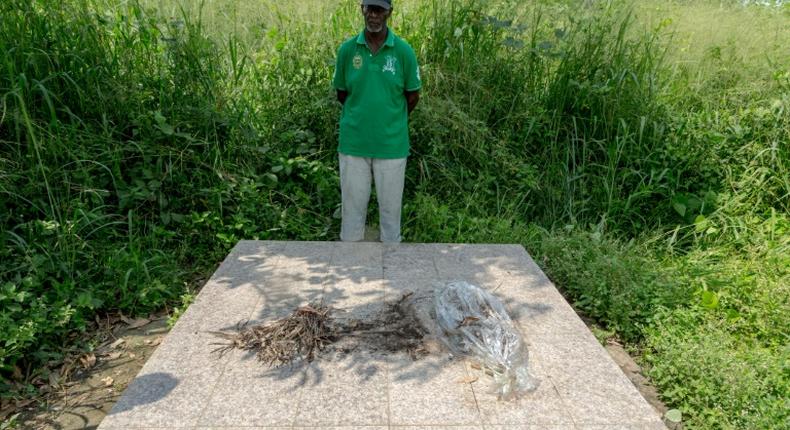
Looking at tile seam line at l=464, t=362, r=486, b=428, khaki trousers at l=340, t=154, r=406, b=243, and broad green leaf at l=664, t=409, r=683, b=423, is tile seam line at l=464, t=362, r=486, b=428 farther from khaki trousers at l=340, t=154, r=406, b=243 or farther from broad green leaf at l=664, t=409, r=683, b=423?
khaki trousers at l=340, t=154, r=406, b=243

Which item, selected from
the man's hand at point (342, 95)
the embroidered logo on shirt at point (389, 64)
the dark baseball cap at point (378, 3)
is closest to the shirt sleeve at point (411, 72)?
the embroidered logo on shirt at point (389, 64)

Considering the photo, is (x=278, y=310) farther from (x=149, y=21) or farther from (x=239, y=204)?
(x=149, y=21)

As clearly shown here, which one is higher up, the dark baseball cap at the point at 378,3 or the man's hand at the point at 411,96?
the dark baseball cap at the point at 378,3

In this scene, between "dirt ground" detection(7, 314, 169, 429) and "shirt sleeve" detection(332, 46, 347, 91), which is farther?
"shirt sleeve" detection(332, 46, 347, 91)

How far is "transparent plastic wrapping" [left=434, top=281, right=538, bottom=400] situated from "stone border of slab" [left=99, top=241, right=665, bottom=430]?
61 millimetres

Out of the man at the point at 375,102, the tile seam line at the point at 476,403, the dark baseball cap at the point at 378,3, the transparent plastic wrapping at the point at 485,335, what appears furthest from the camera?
the man at the point at 375,102

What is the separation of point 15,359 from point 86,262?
2.68ft

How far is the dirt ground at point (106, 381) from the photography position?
2.51 meters

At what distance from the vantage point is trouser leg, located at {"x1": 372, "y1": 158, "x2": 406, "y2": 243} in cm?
368

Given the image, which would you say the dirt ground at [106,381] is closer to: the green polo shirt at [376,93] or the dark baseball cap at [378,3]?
the green polo shirt at [376,93]

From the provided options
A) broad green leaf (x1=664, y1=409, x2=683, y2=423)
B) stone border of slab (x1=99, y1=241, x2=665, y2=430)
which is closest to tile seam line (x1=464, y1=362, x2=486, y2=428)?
stone border of slab (x1=99, y1=241, x2=665, y2=430)

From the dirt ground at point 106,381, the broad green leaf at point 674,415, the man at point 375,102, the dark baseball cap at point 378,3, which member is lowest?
the dirt ground at point 106,381

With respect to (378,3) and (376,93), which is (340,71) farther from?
(378,3)

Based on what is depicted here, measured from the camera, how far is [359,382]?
2.26 metres
